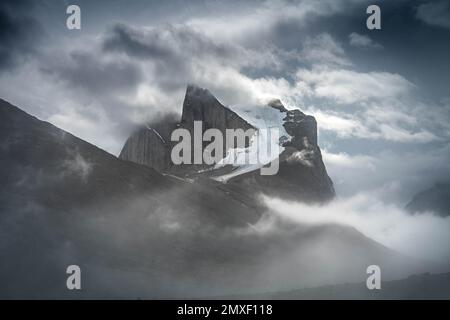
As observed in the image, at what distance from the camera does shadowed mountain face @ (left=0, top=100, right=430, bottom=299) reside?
73.5 meters

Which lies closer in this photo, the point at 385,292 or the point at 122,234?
the point at 122,234

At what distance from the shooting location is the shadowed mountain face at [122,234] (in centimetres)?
7350

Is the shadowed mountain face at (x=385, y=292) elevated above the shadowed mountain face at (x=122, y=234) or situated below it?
below

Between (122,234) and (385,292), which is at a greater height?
(122,234)

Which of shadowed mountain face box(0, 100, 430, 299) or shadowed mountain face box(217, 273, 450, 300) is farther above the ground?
shadowed mountain face box(0, 100, 430, 299)

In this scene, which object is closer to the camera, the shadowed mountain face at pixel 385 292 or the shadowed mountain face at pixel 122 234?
the shadowed mountain face at pixel 122 234

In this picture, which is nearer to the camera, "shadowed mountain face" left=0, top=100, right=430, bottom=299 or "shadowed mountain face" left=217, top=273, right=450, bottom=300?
"shadowed mountain face" left=0, top=100, right=430, bottom=299

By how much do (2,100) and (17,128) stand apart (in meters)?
8.95

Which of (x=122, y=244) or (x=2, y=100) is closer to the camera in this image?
(x=122, y=244)

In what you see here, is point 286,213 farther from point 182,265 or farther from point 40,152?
point 40,152

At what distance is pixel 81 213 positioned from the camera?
90875 mm

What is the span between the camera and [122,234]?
300 feet
